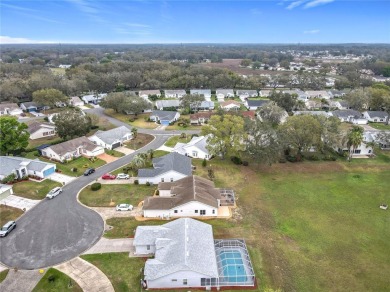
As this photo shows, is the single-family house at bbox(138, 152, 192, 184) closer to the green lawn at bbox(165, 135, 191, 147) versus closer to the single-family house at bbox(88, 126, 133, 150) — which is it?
the green lawn at bbox(165, 135, 191, 147)

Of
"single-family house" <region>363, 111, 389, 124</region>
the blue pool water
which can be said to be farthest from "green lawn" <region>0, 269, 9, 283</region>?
"single-family house" <region>363, 111, 389, 124</region>

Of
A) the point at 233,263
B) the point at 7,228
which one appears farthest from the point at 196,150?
the point at 7,228

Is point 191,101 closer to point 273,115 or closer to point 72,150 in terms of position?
point 273,115

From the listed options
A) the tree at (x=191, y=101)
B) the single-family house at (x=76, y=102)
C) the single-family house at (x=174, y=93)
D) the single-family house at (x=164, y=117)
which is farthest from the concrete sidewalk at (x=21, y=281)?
the single-family house at (x=174, y=93)

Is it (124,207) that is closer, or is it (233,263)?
(233,263)

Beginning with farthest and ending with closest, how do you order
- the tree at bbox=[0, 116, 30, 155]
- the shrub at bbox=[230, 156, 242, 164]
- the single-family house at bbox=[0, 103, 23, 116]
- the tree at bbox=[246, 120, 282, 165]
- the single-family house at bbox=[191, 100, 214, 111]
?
the single-family house at bbox=[191, 100, 214, 111] < the single-family house at bbox=[0, 103, 23, 116] < the shrub at bbox=[230, 156, 242, 164] < the tree at bbox=[0, 116, 30, 155] < the tree at bbox=[246, 120, 282, 165]
